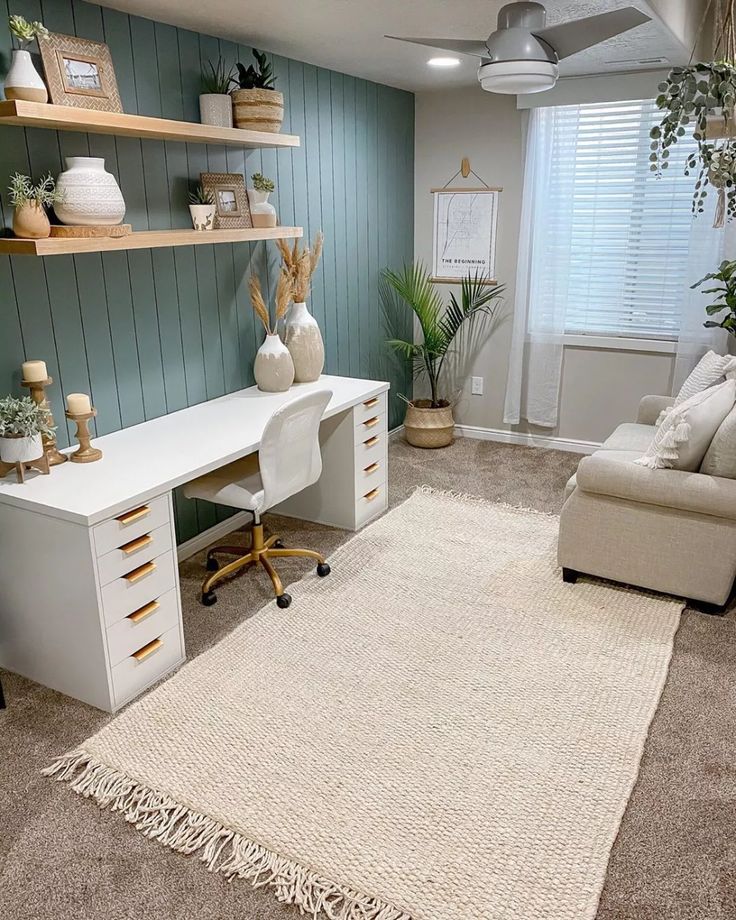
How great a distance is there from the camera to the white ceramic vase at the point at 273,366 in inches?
140

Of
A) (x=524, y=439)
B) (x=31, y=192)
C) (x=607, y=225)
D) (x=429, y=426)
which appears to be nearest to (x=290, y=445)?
(x=31, y=192)

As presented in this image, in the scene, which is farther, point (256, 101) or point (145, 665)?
point (256, 101)

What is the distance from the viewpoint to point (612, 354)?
185 inches

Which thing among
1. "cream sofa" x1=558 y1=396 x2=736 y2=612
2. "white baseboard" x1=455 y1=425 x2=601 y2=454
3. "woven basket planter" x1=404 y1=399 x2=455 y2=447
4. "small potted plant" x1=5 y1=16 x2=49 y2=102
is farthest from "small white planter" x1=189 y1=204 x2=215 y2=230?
"white baseboard" x1=455 y1=425 x2=601 y2=454

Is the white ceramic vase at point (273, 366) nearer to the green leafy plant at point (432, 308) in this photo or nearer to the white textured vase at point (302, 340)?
the white textured vase at point (302, 340)

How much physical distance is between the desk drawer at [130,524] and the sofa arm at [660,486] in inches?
62.7

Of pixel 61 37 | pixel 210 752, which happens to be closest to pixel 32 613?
pixel 210 752

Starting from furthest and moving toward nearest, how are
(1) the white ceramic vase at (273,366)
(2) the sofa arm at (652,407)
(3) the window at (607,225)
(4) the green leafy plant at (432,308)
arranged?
(4) the green leafy plant at (432,308)
(3) the window at (607,225)
(2) the sofa arm at (652,407)
(1) the white ceramic vase at (273,366)

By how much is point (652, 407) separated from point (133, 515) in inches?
104

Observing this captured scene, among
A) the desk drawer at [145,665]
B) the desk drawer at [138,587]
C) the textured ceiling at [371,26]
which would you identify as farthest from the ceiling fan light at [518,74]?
the desk drawer at [145,665]

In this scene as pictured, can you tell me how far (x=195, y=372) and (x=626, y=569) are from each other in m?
1.99

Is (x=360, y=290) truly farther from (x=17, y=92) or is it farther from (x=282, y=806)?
(x=282, y=806)

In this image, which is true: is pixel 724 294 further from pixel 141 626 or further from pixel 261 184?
pixel 141 626

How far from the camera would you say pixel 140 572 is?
245 centimetres
